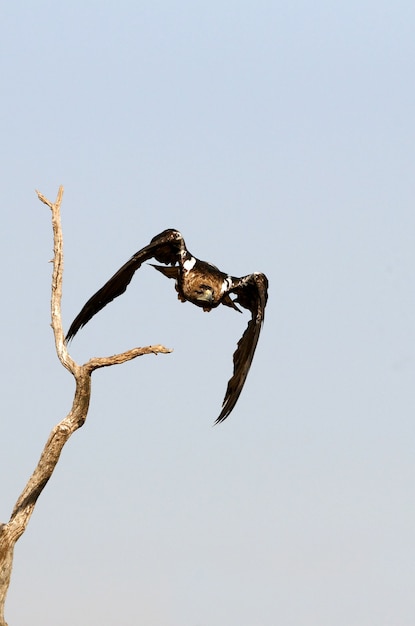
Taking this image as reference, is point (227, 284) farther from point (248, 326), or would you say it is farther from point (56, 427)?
point (56, 427)

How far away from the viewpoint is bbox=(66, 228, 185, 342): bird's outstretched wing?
56.9 ft

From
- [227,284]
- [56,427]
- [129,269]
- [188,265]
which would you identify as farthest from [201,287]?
[56,427]

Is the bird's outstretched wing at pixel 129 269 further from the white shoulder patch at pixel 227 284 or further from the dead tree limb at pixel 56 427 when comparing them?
the white shoulder patch at pixel 227 284

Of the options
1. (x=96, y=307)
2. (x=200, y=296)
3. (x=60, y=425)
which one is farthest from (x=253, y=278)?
(x=60, y=425)

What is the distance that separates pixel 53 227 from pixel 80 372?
2.42 metres

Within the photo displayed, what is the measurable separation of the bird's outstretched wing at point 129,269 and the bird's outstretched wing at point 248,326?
1.24 m

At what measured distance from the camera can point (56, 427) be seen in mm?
17000

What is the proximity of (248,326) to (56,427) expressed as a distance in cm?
406

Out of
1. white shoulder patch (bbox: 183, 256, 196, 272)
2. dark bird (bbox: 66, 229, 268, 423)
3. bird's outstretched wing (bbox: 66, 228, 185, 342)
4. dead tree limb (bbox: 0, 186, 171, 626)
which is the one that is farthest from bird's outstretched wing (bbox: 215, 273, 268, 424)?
dead tree limb (bbox: 0, 186, 171, 626)

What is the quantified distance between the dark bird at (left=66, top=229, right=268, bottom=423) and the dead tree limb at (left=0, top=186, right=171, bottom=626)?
627 millimetres

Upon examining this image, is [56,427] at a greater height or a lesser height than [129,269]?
lesser

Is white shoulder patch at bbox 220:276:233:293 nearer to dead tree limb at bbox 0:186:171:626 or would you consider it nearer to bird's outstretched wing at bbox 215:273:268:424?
bird's outstretched wing at bbox 215:273:268:424

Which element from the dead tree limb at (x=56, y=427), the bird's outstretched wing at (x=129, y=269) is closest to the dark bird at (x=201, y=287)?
the bird's outstretched wing at (x=129, y=269)

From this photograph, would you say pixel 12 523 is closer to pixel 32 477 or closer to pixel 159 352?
pixel 32 477
